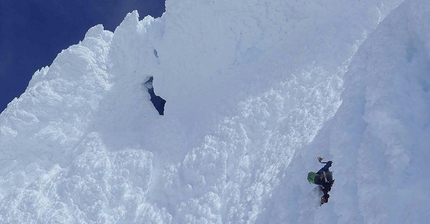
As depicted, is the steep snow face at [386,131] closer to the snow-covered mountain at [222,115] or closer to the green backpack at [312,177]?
the snow-covered mountain at [222,115]

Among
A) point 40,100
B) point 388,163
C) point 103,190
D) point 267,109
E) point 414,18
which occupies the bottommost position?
point 388,163

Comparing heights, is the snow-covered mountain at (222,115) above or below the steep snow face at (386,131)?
above

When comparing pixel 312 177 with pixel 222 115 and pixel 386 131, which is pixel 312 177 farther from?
pixel 222 115

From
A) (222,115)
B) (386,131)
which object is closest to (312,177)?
(386,131)

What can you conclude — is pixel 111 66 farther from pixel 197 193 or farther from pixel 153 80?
pixel 197 193

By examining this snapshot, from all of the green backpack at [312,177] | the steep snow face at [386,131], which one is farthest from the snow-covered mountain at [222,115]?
the green backpack at [312,177]

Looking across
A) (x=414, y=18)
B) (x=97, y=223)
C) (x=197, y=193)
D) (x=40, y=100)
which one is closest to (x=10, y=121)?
(x=40, y=100)

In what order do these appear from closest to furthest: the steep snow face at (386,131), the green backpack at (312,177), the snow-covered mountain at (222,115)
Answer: the steep snow face at (386,131)
the snow-covered mountain at (222,115)
the green backpack at (312,177)

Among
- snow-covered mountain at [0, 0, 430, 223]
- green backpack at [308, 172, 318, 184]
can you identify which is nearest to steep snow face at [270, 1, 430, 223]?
snow-covered mountain at [0, 0, 430, 223]
